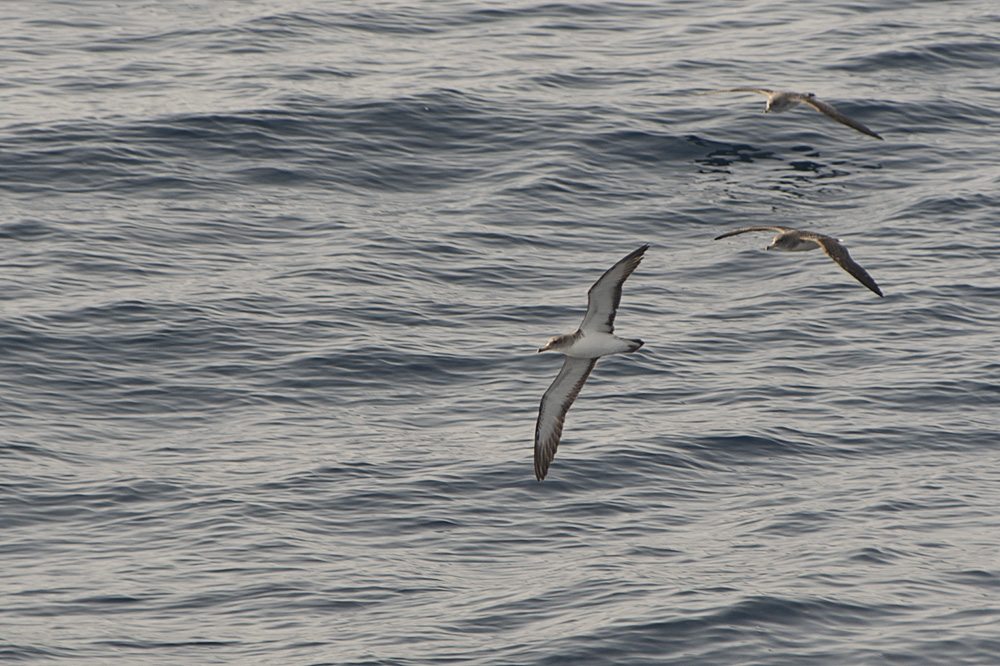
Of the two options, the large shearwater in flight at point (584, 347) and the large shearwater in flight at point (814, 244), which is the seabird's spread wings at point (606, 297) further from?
the large shearwater in flight at point (814, 244)

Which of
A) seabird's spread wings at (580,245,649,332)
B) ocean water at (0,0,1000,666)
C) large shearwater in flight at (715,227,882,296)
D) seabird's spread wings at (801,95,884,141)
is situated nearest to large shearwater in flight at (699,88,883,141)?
seabird's spread wings at (801,95,884,141)

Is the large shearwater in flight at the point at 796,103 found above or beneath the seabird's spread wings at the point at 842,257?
above

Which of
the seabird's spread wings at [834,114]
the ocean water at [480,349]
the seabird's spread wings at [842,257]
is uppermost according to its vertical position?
the seabird's spread wings at [834,114]

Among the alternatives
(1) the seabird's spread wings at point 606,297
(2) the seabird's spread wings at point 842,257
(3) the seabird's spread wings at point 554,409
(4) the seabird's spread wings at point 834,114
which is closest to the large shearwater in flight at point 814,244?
(2) the seabird's spread wings at point 842,257

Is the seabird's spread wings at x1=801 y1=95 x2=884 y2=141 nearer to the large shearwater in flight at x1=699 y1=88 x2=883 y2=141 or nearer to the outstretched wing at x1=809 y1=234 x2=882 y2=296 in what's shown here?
the large shearwater in flight at x1=699 y1=88 x2=883 y2=141

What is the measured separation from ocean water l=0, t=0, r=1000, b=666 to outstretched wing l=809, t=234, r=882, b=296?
255 cm

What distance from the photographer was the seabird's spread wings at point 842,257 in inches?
Result: 742

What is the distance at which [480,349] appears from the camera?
75.4ft

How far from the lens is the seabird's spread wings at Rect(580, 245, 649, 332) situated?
1472 centimetres

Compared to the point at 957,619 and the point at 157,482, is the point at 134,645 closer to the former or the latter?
the point at 157,482

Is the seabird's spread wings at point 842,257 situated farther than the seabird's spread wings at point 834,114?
No

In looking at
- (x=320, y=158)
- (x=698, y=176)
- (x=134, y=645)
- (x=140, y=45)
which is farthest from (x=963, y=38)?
(x=134, y=645)

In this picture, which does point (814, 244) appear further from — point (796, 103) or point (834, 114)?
point (796, 103)

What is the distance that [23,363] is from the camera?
21.9 metres
